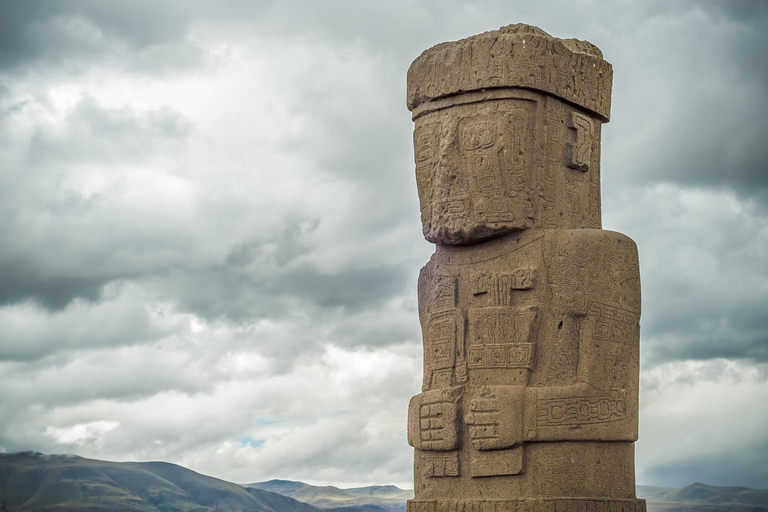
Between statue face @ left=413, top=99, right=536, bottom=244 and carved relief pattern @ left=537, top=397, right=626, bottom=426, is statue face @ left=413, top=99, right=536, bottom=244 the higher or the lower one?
the higher one

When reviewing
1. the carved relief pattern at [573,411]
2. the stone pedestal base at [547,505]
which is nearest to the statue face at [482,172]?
the carved relief pattern at [573,411]

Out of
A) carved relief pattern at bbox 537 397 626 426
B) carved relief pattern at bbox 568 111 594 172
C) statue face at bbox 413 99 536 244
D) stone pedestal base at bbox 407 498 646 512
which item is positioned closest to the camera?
stone pedestal base at bbox 407 498 646 512

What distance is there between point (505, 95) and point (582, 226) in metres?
1.70

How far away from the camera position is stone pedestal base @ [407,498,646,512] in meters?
9.98

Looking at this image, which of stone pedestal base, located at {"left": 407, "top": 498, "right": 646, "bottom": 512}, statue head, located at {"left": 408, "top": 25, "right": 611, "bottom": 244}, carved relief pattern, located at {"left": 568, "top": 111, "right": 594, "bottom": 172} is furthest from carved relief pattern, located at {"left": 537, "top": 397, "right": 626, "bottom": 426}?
carved relief pattern, located at {"left": 568, "top": 111, "right": 594, "bottom": 172}

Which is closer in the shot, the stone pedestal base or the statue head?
the stone pedestal base

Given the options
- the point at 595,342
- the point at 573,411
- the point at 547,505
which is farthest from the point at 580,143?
the point at 547,505

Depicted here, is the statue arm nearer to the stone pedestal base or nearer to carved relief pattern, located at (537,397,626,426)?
carved relief pattern, located at (537,397,626,426)

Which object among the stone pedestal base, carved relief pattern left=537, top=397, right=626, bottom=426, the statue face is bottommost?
the stone pedestal base

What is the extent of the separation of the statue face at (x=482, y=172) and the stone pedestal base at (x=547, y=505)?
2768mm

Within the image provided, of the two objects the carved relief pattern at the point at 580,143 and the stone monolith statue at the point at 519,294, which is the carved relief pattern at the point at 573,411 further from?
the carved relief pattern at the point at 580,143

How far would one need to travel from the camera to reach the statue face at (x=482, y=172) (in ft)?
35.4

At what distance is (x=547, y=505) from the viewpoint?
9.99 m

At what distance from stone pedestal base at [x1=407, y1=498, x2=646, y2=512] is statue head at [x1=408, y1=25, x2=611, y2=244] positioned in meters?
2.77
